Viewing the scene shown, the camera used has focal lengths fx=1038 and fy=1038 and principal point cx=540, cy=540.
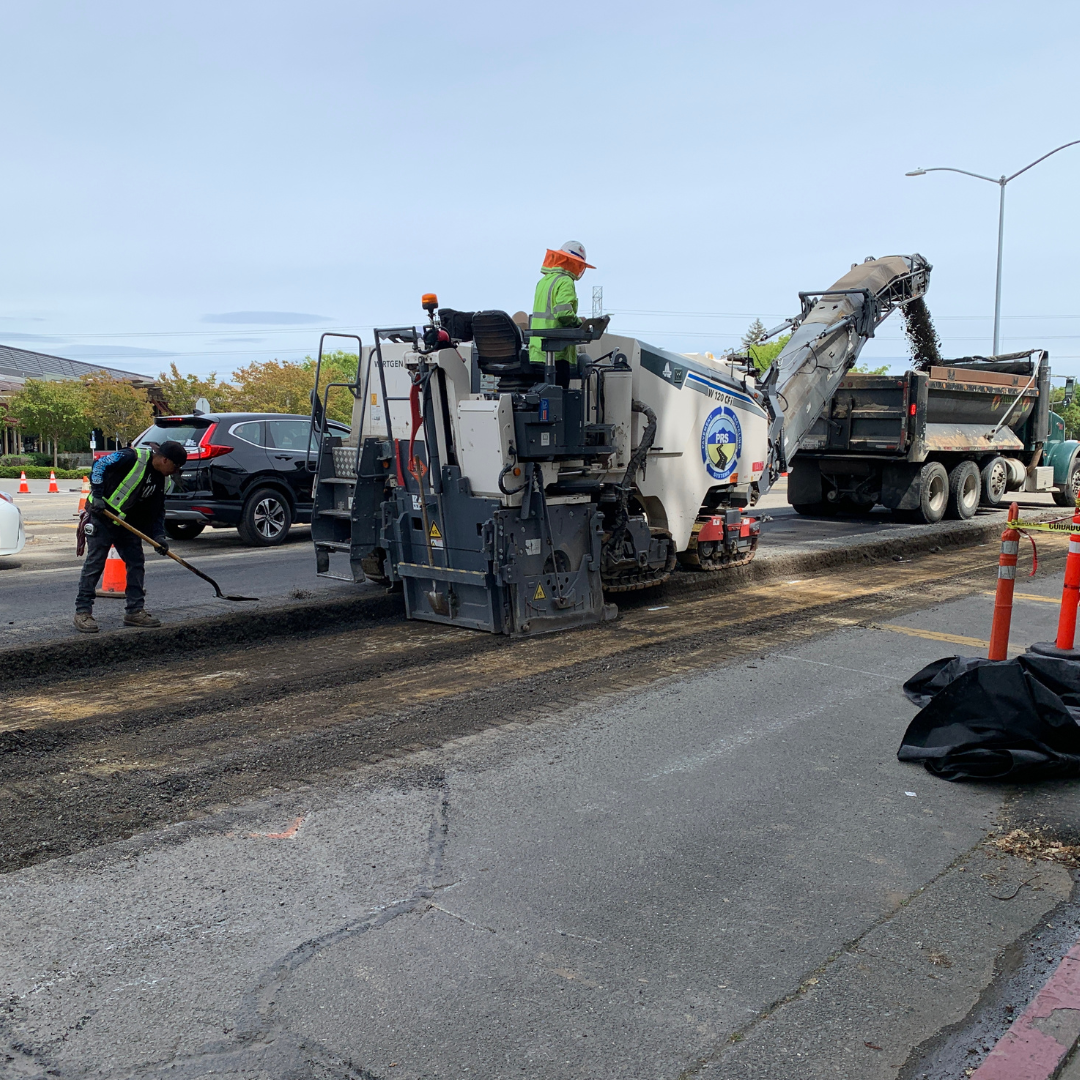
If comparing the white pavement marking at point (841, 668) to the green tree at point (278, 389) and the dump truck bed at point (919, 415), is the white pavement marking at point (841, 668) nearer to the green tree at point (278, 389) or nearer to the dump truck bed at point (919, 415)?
the dump truck bed at point (919, 415)

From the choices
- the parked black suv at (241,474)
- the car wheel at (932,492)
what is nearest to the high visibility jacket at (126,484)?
the parked black suv at (241,474)

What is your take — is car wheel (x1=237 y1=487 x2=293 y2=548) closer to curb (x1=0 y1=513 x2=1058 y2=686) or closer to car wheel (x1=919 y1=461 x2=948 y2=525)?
curb (x1=0 y1=513 x2=1058 y2=686)

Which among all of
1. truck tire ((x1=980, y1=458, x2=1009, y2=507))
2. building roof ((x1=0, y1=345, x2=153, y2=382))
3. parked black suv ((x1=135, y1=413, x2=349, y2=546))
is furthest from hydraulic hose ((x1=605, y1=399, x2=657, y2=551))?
building roof ((x1=0, y1=345, x2=153, y2=382))

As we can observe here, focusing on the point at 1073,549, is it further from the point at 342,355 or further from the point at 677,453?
the point at 342,355

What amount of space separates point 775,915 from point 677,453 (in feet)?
18.6

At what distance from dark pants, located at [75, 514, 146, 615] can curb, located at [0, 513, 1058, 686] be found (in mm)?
312

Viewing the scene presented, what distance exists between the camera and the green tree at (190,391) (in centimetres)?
4569

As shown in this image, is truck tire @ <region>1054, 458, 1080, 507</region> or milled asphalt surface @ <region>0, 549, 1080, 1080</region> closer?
milled asphalt surface @ <region>0, 549, 1080, 1080</region>

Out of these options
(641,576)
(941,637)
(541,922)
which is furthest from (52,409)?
(541,922)

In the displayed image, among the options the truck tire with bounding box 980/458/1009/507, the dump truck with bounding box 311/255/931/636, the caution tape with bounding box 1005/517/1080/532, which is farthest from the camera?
the truck tire with bounding box 980/458/1009/507

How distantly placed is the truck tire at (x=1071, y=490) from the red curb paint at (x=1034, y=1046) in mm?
17255

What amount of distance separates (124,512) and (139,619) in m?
0.79

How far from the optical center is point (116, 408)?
4366 cm

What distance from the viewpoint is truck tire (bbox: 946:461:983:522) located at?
53.1ft
